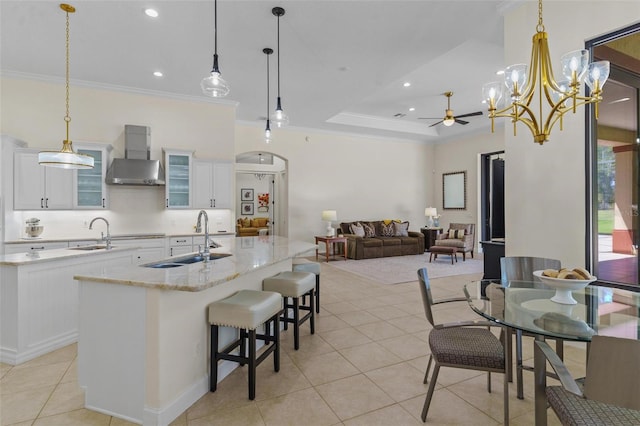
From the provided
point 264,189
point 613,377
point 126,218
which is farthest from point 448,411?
point 264,189

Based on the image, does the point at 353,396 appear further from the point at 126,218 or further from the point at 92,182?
the point at 92,182

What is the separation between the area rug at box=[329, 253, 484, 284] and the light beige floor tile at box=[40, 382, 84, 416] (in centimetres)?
427

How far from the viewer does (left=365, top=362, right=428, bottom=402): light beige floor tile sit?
7.11 feet

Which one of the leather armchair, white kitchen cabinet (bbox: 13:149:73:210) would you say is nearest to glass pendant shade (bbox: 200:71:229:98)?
white kitchen cabinet (bbox: 13:149:73:210)

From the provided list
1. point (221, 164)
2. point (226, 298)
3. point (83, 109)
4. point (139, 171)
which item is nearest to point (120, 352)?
point (226, 298)

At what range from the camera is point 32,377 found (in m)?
2.42

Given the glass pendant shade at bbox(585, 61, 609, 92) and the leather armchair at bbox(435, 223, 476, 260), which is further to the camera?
the leather armchair at bbox(435, 223, 476, 260)

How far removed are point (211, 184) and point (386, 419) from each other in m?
4.73

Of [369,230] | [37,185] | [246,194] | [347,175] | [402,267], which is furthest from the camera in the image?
[246,194]

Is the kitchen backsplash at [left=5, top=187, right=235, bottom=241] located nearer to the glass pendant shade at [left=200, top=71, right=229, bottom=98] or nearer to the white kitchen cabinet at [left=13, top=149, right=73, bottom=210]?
the white kitchen cabinet at [left=13, top=149, right=73, bottom=210]

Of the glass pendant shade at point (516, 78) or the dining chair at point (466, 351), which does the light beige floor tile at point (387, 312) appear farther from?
the glass pendant shade at point (516, 78)

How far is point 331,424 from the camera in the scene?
1.86 meters

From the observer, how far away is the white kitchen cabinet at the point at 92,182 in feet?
15.6

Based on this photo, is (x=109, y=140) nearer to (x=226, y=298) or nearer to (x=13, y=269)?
(x=13, y=269)
